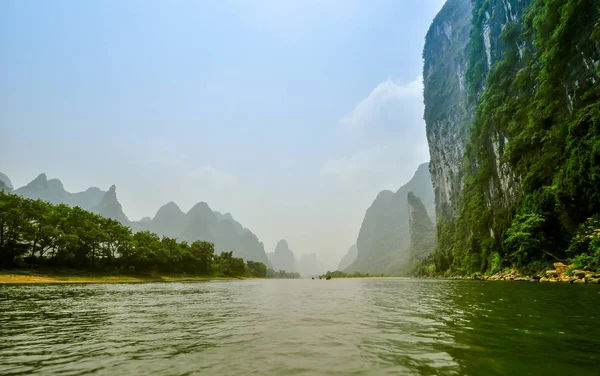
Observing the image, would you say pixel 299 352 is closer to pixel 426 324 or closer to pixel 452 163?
pixel 426 324

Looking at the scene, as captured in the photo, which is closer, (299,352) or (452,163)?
(299,352)

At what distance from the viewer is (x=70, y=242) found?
6234cm

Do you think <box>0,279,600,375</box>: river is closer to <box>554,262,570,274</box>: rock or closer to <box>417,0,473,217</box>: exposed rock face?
<box>554,262,570,274</box>: rock

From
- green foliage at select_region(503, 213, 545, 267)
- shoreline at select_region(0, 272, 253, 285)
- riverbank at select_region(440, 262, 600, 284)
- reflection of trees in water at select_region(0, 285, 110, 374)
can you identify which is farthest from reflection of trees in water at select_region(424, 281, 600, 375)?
shoreline at select_region(0, 272, 253, 285)

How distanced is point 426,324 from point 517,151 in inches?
2192

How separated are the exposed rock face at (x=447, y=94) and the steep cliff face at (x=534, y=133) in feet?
154

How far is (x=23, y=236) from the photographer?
189 feet

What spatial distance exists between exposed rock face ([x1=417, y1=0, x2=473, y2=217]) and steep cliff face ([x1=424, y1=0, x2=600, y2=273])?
154ft

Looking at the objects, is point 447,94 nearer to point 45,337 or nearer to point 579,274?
point 579,274

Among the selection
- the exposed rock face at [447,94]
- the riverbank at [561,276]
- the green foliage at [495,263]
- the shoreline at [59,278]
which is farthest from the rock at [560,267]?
the exposed rock face at [447,94]

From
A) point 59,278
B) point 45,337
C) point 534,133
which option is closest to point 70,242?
point 59,278

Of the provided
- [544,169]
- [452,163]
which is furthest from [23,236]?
[452,163]

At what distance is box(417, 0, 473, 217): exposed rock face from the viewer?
13888cm

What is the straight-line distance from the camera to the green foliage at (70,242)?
187 ft
